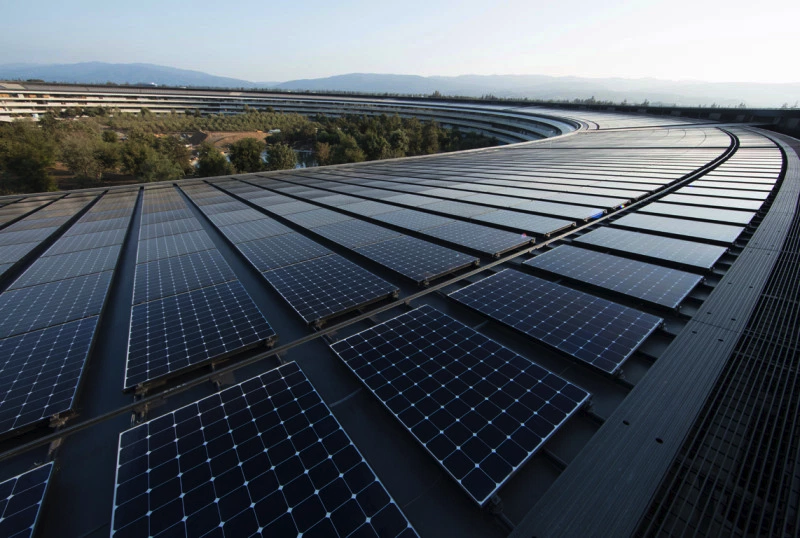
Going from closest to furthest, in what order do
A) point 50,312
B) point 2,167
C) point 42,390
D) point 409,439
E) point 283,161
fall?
1. point 409,439
2. point 42,390
3. point 50,312
4. point 2,167
5. point 283,161

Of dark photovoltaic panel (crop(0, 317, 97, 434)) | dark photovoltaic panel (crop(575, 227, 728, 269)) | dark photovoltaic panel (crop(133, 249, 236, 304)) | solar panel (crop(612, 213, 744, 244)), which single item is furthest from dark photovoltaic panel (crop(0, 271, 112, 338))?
solar panel (crop(612, 213, 744, 244))

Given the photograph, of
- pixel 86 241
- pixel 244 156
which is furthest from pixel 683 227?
pixel 244 156

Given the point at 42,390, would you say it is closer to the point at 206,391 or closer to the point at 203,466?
the point at 206,391

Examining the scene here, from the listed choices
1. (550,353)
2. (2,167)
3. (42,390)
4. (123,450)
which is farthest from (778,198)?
(2,167)

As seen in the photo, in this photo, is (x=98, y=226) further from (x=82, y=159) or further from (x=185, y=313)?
(x=82, y=159)

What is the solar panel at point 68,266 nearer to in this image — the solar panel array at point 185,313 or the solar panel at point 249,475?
the solar panel array at point 185,313

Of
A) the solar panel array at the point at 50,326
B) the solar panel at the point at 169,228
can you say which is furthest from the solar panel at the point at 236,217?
the solar panel array at the point at 50,326
